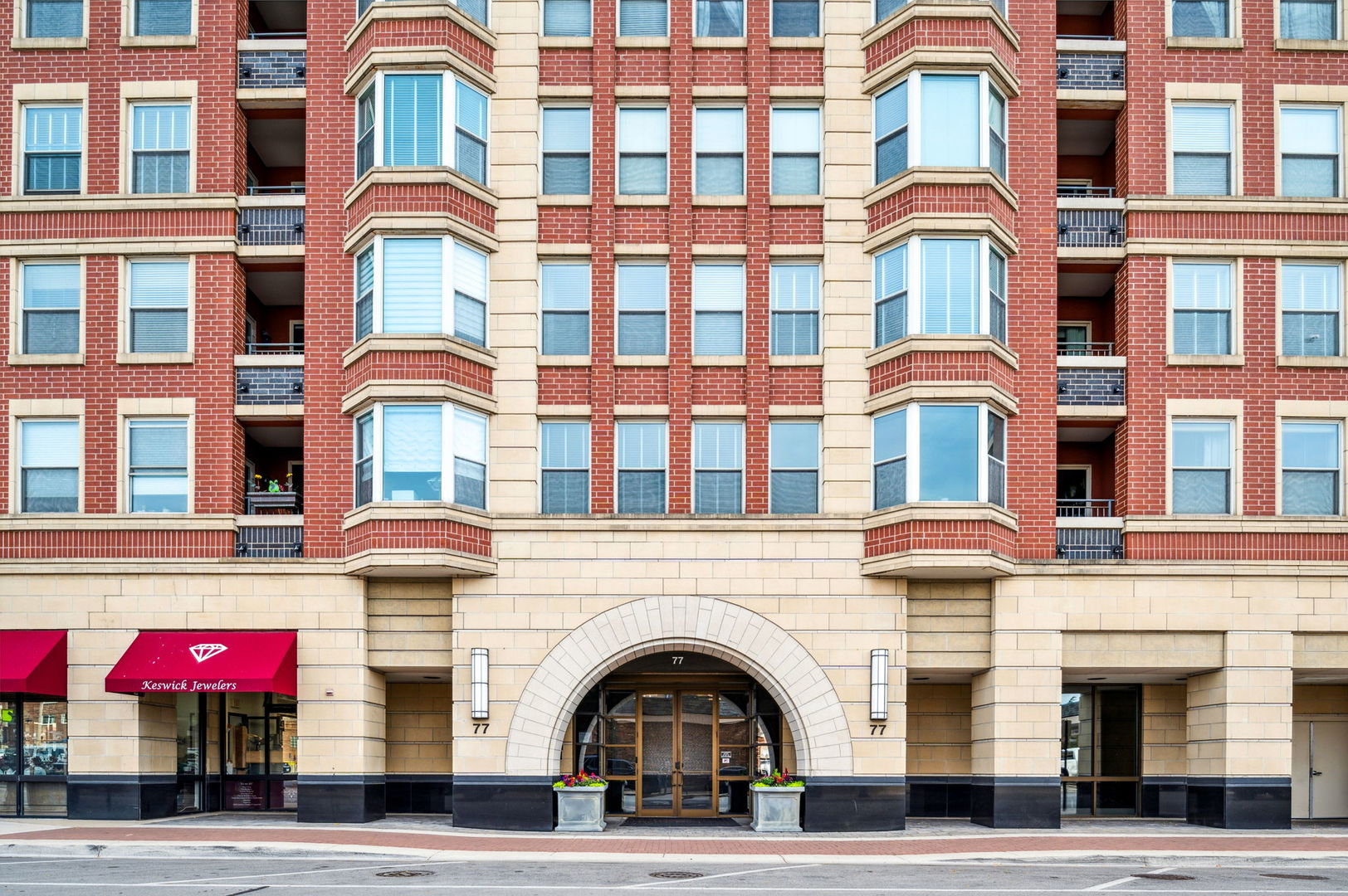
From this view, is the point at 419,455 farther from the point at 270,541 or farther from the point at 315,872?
the point at 315,872

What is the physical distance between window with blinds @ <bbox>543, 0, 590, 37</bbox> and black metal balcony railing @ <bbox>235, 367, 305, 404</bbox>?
26.6 ft

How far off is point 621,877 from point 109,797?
11.4m

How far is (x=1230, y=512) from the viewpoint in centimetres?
2609

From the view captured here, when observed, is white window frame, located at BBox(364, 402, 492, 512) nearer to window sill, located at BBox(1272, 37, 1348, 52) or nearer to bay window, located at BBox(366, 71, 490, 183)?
bay window, located at BBox(366, 71, 490, 183)

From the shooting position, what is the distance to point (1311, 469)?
2630 centimetres

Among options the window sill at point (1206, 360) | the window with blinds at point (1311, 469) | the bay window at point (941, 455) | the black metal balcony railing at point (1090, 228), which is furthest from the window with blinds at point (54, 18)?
the window with blinds at point (1311, 469)

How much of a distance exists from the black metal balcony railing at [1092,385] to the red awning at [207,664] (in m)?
15.1

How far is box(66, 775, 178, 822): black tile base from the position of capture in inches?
1002

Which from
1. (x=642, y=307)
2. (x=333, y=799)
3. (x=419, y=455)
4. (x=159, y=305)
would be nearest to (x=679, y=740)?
(x=333, y=799)

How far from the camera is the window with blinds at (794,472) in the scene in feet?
85.3

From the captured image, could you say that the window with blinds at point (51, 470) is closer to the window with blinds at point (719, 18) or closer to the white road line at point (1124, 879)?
the window with blinds at point (719, 18)

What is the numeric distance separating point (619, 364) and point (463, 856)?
374 inches

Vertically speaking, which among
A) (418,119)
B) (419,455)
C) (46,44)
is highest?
(46,44)

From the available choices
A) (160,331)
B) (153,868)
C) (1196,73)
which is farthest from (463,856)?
(1196,73)
